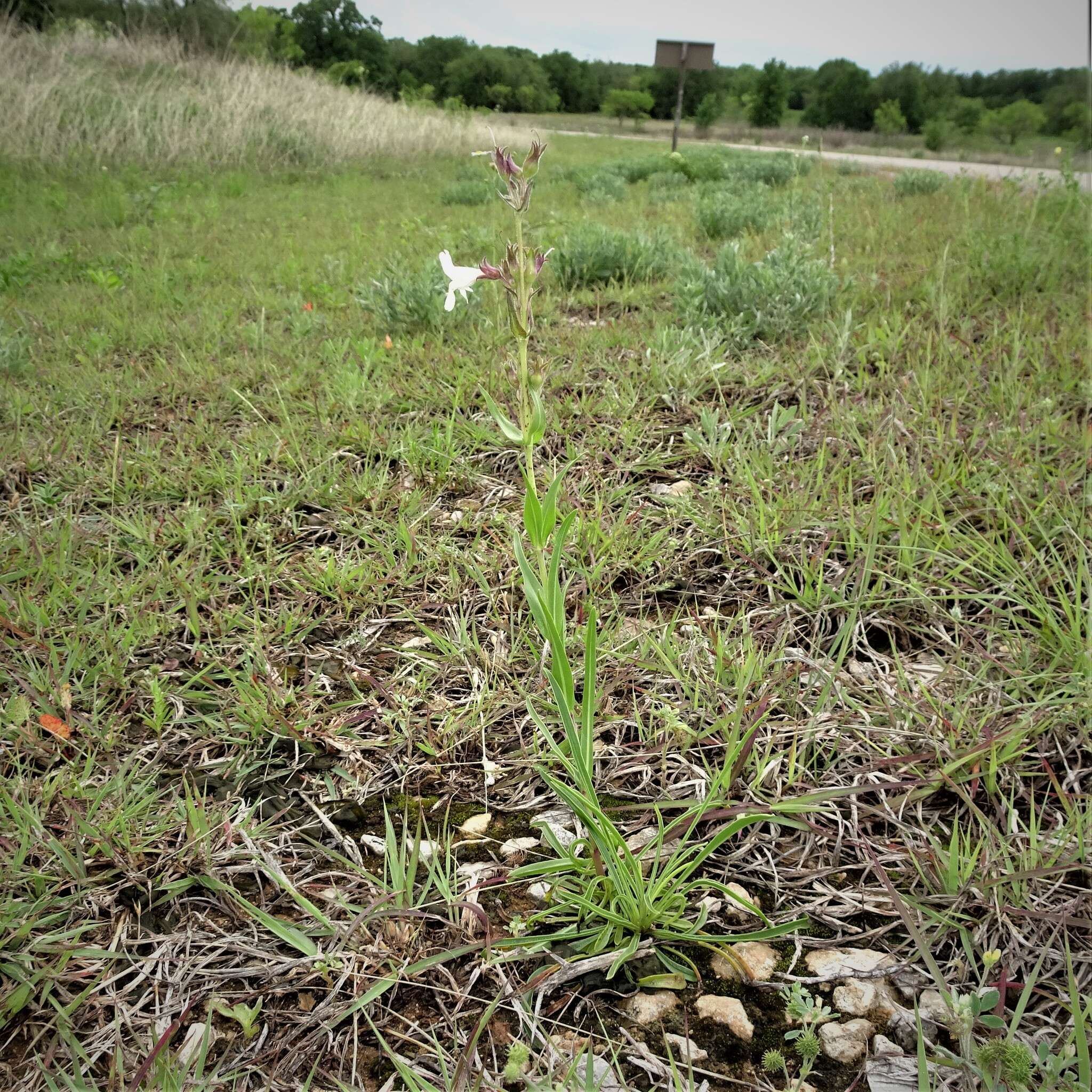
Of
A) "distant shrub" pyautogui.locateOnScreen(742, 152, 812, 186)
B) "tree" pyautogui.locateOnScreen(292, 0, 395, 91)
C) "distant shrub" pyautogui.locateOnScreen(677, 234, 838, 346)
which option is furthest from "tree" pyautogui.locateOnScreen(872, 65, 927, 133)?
"distant shrub" pyautogui.locateOnScreen(677, 234, 838, 346)

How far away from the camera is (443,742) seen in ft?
5.81

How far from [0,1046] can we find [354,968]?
23.8 inches

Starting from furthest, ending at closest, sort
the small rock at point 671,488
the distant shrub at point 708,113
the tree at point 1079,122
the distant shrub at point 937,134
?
the distant shrub at point 708,113 → the distant shrub at point 937,134 → the small rock at point 671,488 → the tree at point 1079,122

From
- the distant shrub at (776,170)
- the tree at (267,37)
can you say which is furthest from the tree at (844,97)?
the distant shrub at (776,170)

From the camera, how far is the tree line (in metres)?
3.97

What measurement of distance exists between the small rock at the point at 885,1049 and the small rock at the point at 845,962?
4.3 inches

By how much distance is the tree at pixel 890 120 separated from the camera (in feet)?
77.3

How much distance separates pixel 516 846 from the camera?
1.53 metres

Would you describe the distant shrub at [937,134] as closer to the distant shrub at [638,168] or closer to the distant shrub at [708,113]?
the distant shrub at [638,168]

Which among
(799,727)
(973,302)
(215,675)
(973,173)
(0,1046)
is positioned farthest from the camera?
(973,173)

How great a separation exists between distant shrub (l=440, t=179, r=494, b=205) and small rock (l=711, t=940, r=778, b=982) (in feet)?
28.2

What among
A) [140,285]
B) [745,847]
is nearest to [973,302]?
[745,847]

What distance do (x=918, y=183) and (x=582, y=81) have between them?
36037 millimetres

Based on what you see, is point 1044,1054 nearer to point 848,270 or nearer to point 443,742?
point 443,742
